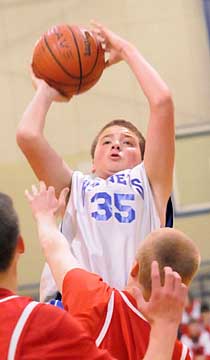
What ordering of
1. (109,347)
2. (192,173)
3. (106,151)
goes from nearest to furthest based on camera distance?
(109,347)
(106,151)
(192,173)

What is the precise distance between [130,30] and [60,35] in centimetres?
471

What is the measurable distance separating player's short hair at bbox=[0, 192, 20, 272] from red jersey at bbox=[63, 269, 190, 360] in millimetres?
385

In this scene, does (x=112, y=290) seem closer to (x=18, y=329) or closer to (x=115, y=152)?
(x=18, y=329)

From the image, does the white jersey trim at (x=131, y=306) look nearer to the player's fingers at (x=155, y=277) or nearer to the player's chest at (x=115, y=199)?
the player's fingers at (x=155, y=277)

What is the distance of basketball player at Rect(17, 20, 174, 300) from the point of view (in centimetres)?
280

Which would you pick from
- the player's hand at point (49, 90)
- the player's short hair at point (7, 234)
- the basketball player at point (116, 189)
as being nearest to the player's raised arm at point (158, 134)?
the basketball player at point (116, 189)

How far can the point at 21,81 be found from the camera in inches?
310

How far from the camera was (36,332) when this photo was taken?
5.34 feet

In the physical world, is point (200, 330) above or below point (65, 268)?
below

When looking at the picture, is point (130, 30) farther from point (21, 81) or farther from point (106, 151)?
point (106, 151)

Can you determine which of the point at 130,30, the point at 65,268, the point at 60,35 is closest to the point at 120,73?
the point at 130,30

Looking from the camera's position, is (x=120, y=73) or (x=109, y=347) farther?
(x=120, y=73)

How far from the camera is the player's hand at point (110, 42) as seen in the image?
3.01 metres

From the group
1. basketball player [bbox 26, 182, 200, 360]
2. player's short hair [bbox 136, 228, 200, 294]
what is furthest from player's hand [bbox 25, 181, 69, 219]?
player's short hair [bbox 136, 228, 200, 294]
